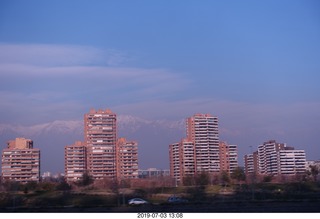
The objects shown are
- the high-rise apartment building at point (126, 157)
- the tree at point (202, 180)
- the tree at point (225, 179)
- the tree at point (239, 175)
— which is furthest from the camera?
the high-rise apartment building at point (126, 157)

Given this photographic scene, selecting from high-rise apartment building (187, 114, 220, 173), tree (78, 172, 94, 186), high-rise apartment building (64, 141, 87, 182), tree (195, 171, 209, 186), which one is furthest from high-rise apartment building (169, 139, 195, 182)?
tree (78, 172, 94, 186)

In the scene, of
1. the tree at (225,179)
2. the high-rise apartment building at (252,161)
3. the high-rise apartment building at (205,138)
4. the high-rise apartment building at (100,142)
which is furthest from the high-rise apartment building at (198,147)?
the tree at (225,179)

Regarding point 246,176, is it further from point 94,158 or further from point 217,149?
point 94,158

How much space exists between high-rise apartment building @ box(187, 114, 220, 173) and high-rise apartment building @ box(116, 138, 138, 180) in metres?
1.64

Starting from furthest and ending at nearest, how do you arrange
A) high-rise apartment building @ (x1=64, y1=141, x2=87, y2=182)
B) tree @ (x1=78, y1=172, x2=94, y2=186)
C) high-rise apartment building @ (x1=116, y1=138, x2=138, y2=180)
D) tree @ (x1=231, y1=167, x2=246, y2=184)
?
1. high-rise apartment building @ (x1=116, y1=138, x2=138, y2=180)
2. high-rise apartment building @ (x1=64, y1=141, x2=87, y2=182)
3. tree @ (x1=231, y1=167, x2=246, y2=184)
4. tree @ (x1=78, y1=172, x2=94, y2=186)

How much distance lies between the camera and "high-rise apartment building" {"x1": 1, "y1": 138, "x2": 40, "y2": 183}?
1327cm

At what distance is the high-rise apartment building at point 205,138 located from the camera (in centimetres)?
1467

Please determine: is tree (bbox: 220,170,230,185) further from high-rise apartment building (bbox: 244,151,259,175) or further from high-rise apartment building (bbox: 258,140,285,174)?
high-rise apartment building (bbox: 258,140,285,174)

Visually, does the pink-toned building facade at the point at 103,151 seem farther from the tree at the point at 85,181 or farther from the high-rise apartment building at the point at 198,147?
the tree at the point at 85,181

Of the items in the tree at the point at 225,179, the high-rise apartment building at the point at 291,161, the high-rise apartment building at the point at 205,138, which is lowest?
the tree at the point at 225,179

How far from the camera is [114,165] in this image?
47.3 feet

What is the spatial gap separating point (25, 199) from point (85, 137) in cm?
511

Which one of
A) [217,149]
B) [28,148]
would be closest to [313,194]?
[217,149]

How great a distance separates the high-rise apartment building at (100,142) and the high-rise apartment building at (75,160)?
0.50 feet
